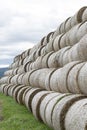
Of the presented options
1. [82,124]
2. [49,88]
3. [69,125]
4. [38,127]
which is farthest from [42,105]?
[82,124]

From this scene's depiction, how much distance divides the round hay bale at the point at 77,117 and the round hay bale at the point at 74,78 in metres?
1.88

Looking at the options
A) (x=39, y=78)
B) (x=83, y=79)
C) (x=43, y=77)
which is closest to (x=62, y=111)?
(x=83, y=79)

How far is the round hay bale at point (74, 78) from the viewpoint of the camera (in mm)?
10069

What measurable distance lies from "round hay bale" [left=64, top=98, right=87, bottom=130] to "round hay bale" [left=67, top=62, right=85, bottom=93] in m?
1.88

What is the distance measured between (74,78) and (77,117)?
10.1ft

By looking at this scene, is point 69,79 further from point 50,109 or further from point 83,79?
point 83,79

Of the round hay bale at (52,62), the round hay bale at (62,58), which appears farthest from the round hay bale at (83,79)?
the round hay bale at (52,62)

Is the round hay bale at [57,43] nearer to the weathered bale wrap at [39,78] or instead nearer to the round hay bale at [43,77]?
the weathered bale wrap at [39,78]

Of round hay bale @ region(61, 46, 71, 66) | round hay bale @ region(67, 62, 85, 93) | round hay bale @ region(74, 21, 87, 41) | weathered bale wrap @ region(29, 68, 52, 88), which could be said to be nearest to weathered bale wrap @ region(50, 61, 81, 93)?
round hay bale @ region(67, 62, 85, 93)

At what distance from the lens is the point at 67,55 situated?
13984mm

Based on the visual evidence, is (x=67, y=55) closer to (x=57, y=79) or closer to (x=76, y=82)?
(x=57, y=79)

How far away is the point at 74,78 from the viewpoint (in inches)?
400

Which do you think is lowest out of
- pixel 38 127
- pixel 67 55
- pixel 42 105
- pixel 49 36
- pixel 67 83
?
pixel 38 127

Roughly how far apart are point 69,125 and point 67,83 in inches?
144
